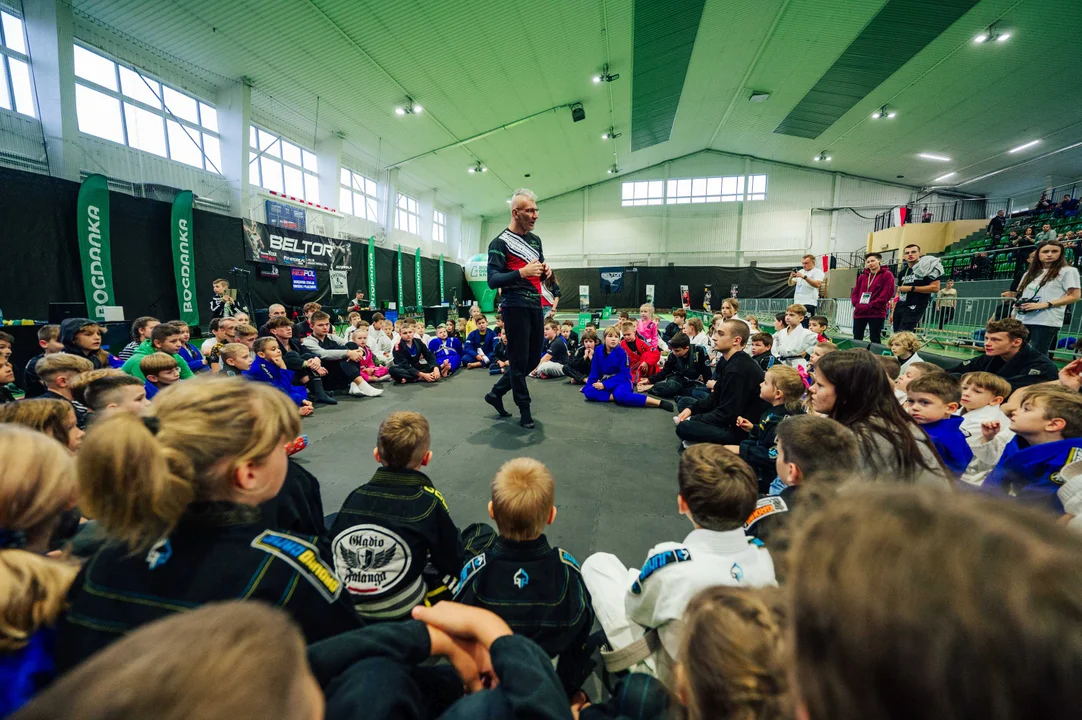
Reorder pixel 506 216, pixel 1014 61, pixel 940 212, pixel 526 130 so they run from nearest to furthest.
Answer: pixel 1014 61, pixel 526 130, pixel 940 212, pixel 506 216

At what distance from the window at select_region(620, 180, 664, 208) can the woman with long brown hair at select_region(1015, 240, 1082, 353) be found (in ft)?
54.8

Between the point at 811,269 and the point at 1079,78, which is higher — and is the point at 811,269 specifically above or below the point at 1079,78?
below

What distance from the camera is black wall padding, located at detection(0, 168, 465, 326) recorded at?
5.28 meters

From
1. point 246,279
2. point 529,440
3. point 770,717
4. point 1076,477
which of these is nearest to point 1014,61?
point 1076,477

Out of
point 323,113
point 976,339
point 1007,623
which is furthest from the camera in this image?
point 323,113

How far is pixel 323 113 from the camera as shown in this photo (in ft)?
32.7

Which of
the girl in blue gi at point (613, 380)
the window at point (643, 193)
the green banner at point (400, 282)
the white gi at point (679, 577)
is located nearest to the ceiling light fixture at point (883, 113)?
the window at point (643, 193)

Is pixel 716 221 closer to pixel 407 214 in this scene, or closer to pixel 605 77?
pixel 605 77

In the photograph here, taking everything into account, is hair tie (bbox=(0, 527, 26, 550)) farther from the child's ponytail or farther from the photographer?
the photographer

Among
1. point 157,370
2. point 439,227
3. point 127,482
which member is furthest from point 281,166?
point 127,482

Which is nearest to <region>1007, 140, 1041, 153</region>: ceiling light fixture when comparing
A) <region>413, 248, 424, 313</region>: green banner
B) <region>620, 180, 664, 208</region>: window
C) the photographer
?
<region>620, 180, 664, 208</region>: window

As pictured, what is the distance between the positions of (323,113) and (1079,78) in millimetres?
17314

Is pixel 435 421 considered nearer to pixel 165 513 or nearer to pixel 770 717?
pixel 165 513

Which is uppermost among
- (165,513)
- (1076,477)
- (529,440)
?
(165,513)
